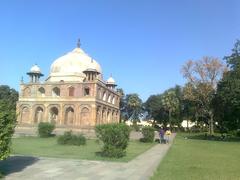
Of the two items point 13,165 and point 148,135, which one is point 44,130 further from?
point 13,165

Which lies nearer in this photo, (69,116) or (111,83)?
(69,116)

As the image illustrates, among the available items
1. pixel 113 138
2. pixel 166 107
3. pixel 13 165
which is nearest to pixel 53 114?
pixel 166 107

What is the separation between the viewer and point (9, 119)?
32.5ft

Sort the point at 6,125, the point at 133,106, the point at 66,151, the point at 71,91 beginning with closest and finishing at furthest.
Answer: the point at 6,125, the point at 66,151, the point at 71,91, the point at 133,106

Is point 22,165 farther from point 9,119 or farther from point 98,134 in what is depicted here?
point 98,134

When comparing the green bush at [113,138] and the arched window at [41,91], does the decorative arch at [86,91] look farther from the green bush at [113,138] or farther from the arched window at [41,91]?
the green bush at [113,138]

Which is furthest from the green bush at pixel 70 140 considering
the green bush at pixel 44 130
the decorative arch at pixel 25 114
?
the decorative arch at pixel 25 114

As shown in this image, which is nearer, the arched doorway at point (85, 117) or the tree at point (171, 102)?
the arched doorway at point (85, 117)

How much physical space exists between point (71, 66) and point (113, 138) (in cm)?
4493

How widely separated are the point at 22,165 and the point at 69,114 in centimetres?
4350

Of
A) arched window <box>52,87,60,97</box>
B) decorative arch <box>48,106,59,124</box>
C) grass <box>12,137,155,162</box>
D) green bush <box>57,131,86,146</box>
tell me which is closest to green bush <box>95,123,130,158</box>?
grass <box>12,137,155,162</box>

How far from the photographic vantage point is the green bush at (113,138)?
51.8 ft

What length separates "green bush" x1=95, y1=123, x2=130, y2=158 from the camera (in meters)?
15.8

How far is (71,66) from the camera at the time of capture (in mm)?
59781
